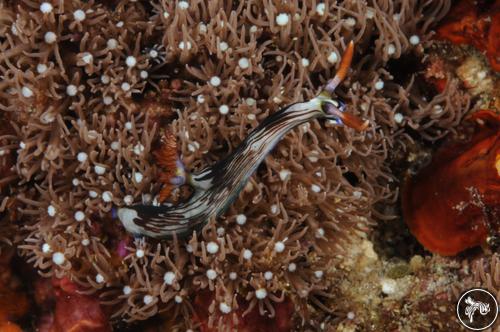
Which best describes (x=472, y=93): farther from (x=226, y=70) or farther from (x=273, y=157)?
(x=226, y=70)

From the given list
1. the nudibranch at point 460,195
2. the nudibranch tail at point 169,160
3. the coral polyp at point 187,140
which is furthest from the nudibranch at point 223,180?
the nudibranch at point 460,195

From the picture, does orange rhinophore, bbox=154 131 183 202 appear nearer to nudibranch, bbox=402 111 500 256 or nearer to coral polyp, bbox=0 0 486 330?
coral polyp, bbox=0 0 486 330

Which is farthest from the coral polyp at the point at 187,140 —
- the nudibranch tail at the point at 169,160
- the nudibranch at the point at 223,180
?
the nudibranch tail at the point at 169,160

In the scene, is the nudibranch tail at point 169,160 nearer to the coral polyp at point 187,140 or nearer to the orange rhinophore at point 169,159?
the orange rhinophore at point 169,159

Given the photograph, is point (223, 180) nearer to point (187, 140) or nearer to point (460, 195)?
point (187, 140)

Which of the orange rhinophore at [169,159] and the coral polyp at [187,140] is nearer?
the orange rhinophore at [169,159]

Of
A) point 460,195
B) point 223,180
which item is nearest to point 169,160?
point 223,180
